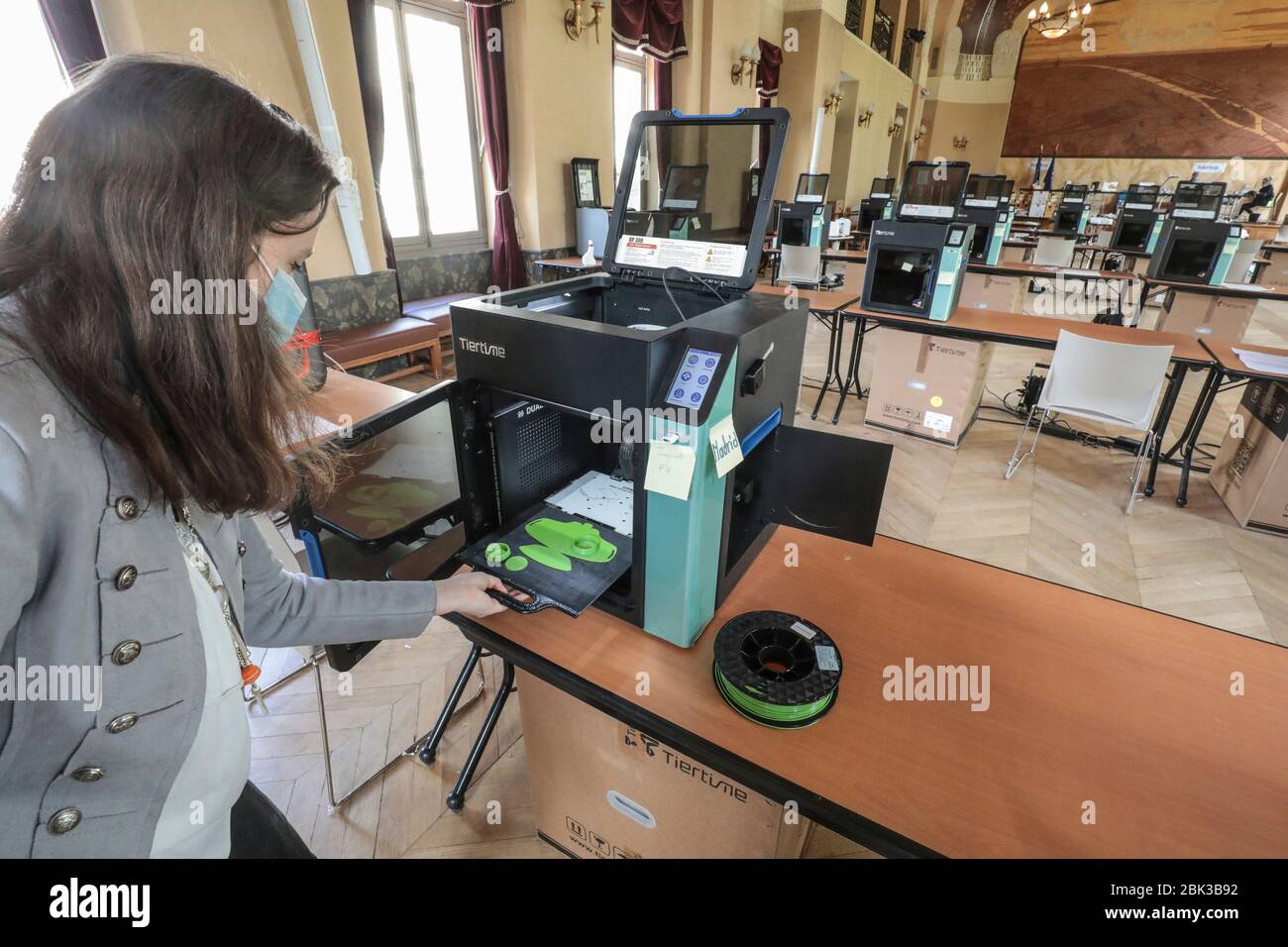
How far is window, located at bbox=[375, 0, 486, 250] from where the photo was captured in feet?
15.1

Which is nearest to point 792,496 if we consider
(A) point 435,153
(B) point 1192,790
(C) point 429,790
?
(B) point 1192,790

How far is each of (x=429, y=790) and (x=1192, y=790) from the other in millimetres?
1578

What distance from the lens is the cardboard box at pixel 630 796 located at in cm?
106

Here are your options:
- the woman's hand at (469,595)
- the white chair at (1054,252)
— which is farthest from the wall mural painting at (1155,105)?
the woman's hand at (469,595)

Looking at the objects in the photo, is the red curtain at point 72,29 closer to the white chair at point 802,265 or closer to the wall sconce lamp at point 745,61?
the white chair at point 802,265

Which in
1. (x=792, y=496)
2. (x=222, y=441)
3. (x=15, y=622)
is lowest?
(x=792, y=496)

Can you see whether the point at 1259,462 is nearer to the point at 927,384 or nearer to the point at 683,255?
the point at 927,384

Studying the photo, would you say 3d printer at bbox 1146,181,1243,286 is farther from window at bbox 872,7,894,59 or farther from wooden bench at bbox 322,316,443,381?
window at bbox 872,7,894,59

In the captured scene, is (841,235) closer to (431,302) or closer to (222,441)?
(431,302)

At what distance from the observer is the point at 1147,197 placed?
7.38 m

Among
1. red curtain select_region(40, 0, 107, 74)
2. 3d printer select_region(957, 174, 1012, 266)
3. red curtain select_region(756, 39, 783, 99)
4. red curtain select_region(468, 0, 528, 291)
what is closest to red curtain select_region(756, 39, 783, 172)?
red curtain select_region(756, 39, 783, 99)

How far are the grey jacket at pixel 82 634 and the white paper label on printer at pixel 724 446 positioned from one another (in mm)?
631
